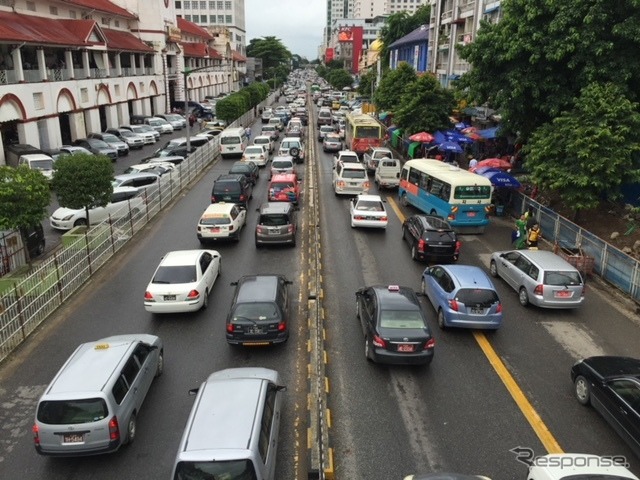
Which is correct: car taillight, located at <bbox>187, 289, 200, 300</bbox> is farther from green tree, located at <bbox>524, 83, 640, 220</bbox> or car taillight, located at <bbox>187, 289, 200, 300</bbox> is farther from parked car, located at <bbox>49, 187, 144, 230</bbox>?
green tree, located at <bbox>524, 83, 640, 220</bbox>

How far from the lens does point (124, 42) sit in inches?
2461

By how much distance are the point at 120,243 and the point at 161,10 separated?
60.9 m

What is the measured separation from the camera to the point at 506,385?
1278 centimetres

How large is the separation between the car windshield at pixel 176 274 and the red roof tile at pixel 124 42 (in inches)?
1880

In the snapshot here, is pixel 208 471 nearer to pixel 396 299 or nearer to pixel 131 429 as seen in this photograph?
pixel 131 429

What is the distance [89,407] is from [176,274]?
22.5ft

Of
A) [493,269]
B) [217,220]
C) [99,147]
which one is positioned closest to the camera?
[493,269]

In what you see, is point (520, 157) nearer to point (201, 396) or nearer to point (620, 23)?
point (620, 23)

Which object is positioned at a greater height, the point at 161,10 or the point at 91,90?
the point at 161,10

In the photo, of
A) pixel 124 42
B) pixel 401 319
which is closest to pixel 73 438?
pixel 401 319

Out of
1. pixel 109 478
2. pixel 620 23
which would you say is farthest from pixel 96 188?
pixel 620 23

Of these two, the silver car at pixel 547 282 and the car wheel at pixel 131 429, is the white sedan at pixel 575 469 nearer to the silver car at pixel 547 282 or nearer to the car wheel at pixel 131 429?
the car wheel at pixel 131 429

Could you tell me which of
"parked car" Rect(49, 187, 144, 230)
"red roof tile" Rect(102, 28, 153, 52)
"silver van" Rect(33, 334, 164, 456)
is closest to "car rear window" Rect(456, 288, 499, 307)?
"silver van" Rect(33, 334, 164, 456)

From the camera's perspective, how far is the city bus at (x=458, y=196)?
23.9m
